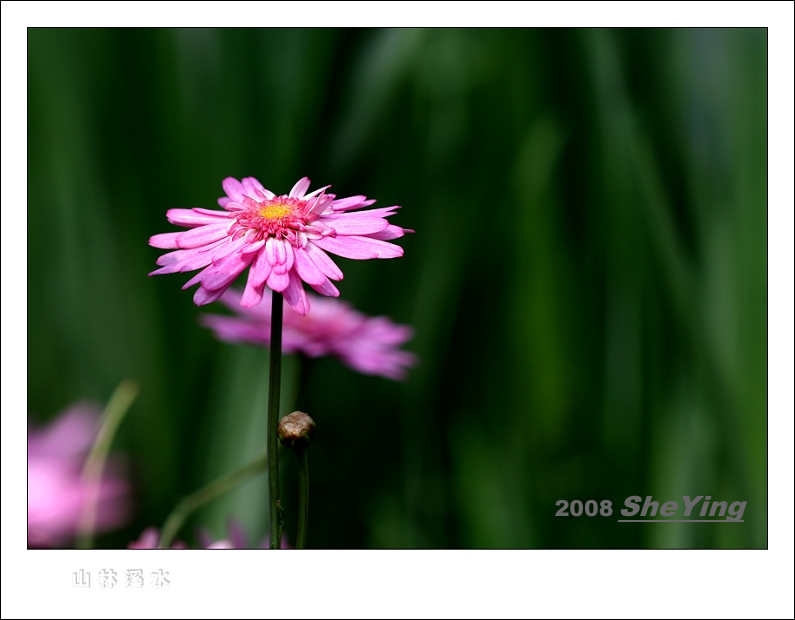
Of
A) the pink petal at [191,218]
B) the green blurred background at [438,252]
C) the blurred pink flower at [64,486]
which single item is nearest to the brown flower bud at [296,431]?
the pink petal at [191,218]

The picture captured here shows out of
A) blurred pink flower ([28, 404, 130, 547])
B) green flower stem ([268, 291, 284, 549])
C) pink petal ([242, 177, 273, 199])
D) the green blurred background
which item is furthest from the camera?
the green blurred background

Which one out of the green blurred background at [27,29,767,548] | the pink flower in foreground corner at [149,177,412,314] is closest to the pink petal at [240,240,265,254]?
the pink flower in foreground corner at [149,177,412,314]

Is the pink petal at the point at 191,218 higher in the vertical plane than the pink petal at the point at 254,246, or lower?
higher

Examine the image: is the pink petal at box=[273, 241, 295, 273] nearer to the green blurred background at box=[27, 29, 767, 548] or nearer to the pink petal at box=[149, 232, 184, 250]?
the pink petal at box=[149, 232, 184, 250]

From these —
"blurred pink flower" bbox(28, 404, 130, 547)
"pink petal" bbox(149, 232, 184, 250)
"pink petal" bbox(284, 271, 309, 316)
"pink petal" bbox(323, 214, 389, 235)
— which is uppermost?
"pink petal" bbox(323, 214, 389, 235)

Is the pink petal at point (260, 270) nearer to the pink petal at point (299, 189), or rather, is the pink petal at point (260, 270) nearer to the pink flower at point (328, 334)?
the pink petal at point (299, 189)

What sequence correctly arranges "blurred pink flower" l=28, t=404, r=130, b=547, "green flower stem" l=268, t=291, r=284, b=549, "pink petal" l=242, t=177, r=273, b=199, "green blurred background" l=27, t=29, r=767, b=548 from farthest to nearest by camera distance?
"green blurred background" l=27, t=29, r=767, b=548 < "blurred pink flower" l=28, t=404, r=130, b=547 < "pink petal" l=242, t=177, r=273, b=199 < "green flower stem" l=268, t=291, r=284, b=549

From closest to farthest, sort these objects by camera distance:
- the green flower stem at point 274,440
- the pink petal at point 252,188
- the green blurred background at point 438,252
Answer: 1. the green flower stem at point 274,440
2. the pink petal at point 252,188
3. the green blurred background at point 438,252
